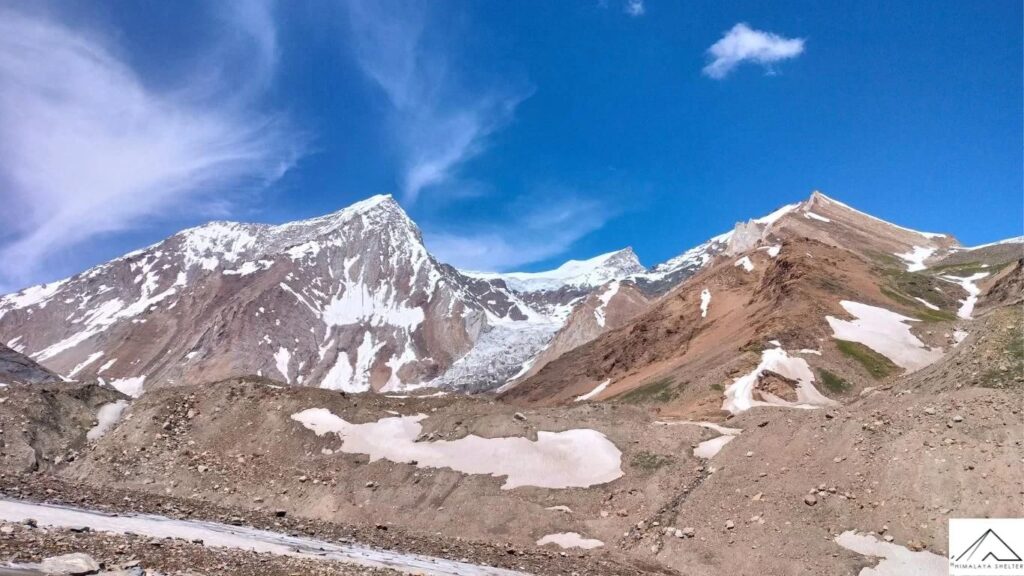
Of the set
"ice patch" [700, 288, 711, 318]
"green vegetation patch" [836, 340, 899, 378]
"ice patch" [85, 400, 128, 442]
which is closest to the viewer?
"ice patch" [85, 400, 128, 442]

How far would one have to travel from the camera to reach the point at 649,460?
113 feet

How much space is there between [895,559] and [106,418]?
138ft

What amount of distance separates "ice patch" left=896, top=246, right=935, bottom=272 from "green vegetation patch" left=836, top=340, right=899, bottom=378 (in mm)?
98663

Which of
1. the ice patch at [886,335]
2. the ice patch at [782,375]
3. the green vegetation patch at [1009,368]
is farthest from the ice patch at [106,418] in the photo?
the ice patch at [886,335]

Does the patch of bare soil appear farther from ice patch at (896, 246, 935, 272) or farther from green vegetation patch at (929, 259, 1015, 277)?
ice patch at (896, 246, 935, 272)

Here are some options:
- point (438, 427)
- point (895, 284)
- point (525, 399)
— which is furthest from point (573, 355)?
point (438, 427)

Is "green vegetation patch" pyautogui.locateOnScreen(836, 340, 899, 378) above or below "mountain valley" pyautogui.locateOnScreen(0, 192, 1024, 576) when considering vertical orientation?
above

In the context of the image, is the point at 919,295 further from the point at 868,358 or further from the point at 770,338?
the point at 770,338

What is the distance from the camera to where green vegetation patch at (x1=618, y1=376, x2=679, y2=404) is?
2942 inches

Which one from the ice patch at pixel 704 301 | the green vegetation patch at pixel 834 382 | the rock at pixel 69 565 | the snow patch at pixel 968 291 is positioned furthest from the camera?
the ice patch at pixel 704 301

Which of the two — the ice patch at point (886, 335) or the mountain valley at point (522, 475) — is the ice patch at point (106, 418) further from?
the ice patch at point (886, 335)

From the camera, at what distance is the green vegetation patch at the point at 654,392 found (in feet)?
245

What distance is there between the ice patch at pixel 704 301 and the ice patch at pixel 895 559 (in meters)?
86.3

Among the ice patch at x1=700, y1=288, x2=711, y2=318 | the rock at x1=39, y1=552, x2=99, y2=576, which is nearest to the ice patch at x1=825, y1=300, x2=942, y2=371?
the ice patch at x1=700, y1=288, x2=711, y2=318
